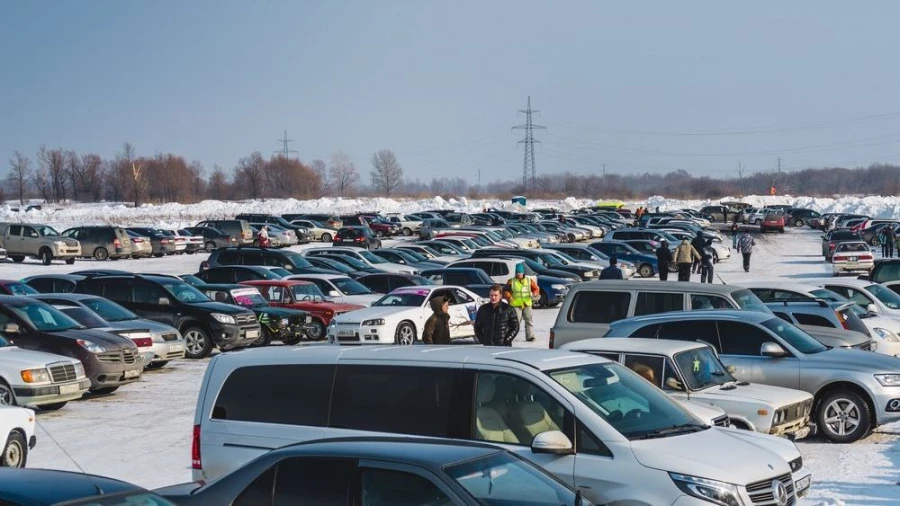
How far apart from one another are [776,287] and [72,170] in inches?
6516

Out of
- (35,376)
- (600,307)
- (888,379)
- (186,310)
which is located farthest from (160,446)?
(186,310)

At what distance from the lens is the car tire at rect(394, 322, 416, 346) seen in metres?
23.2

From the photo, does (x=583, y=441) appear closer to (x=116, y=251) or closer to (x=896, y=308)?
(x=896, y=308)

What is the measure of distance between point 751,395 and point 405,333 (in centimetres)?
1229

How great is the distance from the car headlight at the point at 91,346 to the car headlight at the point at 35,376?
194 centimetres

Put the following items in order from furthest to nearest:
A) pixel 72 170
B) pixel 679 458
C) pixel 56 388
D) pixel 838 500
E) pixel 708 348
Result: pixel 72 170
pixel 56 388
pixel 708 348
pixel 838 500
pixel 679 458

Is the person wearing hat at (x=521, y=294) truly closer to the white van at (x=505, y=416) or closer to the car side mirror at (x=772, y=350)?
the car side mirror at (x=772, y=350)

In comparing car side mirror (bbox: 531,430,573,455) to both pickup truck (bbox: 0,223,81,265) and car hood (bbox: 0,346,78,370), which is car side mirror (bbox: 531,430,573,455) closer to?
car hood (bbox: 0,346,78,370)

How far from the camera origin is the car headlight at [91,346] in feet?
57.5

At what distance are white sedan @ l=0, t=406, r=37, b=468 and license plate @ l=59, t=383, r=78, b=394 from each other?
3.83 metres

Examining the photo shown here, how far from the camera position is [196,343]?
22.9 m

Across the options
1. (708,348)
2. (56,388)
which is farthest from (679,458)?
(56,388)

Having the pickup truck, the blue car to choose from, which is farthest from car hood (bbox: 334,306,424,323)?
the pickup truck

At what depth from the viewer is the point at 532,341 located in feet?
78.5
